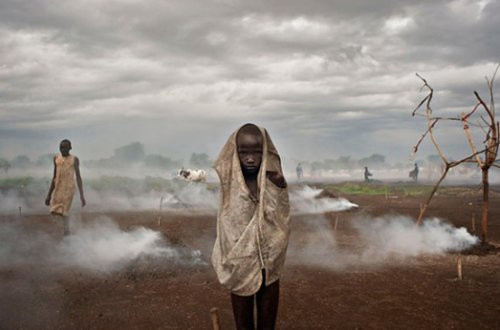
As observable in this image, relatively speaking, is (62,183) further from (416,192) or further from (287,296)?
(416,192)

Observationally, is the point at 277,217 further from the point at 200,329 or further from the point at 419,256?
the point at 419,256

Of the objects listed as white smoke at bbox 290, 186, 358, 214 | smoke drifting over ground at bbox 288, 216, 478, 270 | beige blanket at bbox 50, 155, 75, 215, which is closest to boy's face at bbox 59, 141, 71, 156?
beige blanket at bbox 50, 155, 75, 215

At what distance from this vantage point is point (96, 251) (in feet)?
28.4

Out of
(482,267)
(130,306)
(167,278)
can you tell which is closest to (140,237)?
(167,278)

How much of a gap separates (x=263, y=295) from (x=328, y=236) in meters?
9.05

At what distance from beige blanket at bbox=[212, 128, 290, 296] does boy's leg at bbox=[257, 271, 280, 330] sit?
0.10 m

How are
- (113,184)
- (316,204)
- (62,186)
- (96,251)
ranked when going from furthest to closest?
(113,184) < (316,204) < (62,186) < (96,251)

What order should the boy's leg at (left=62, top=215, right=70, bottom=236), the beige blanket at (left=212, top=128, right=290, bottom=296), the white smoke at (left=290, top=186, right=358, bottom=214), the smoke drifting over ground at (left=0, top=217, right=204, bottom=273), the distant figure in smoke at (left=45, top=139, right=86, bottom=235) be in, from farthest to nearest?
the white smoke at (left=290, top=186, right=358, bottom=214)
the boy's leg at (left=62, top=215, right=70, bottom=236)
the distant figure in smoke at (left=45, top=139, right=86, bottom=235)
the smoke drifting over ground at (left=0, top=217, right=204, bottom=273)
the beige blanket at (left=212, top=128, right=290, bottom=296)

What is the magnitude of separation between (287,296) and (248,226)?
331 cm

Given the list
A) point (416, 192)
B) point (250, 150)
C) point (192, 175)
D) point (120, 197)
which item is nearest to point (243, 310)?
point (250, 150)

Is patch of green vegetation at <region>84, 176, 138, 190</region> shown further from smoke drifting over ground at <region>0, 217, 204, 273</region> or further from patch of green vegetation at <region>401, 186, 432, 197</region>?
patch of green vegetation at <region>401, 186, 432, 197</region>

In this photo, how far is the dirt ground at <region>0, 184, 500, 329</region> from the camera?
17.5 feet

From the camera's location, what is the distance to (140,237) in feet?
31.0

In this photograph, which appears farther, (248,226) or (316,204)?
(316,204)
